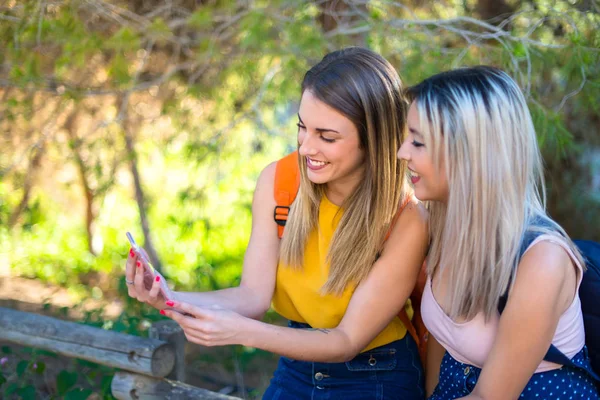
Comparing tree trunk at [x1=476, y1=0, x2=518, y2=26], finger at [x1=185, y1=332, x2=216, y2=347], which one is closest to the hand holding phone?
finger at [x1=185, y1=332, x2=216, y2=347]

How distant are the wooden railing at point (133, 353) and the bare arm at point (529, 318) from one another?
46.3 inches

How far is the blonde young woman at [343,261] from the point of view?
206 cm

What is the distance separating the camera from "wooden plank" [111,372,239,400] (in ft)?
8.71

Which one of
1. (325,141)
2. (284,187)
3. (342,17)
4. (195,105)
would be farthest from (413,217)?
(195,105)

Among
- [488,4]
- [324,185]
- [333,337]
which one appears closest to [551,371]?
[333,337]

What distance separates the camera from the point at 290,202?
2359 millimetres

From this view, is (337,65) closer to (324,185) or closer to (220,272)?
(324,185)

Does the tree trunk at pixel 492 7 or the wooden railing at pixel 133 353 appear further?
the tree trunk at pixel 492 7

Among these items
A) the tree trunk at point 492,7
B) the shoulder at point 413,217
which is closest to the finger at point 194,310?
the shoulder at point 413,217

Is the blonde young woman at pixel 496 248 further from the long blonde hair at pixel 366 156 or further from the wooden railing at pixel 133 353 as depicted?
the wooden railing at pixel 133 353

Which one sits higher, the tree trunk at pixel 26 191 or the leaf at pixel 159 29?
Answer: the leaf at pixel 159 29

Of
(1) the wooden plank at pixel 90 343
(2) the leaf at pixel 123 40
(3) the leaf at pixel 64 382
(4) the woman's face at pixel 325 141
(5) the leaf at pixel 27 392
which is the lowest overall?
(5) the leaf at pixel 27 392

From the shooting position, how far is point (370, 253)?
2150mm

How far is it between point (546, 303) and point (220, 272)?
432cm
